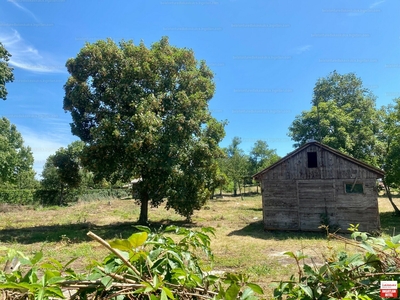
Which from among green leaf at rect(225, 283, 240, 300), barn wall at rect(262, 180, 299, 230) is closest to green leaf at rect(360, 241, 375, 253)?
green leaf at rect(225, 283, 240, 300)

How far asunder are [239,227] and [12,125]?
3732 cm

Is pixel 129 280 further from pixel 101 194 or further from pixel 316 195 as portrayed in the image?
pixel 101 194

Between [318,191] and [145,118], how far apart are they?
972cm

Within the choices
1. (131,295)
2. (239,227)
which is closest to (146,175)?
(239,227)

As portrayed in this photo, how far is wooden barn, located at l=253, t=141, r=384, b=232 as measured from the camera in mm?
13773

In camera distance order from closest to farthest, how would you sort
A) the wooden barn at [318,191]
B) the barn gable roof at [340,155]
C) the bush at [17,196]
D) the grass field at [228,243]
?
the grass field at [228,243] < the barn gable roof at [340,155] < the wooden barn at [318,191] < the bush at [17,196]

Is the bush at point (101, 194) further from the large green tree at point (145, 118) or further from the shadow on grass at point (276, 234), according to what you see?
the shadow on grass at point (276, 234)

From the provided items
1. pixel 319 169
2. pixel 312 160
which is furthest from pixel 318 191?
pixel 312 160

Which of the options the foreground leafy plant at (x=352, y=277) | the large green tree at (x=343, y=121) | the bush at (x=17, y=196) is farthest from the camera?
the bush at (x=17, y=196)

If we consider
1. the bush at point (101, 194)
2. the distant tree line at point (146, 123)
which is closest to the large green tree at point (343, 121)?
the distant tree line at point (146, 123)

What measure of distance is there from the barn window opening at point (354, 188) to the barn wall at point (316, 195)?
165mm

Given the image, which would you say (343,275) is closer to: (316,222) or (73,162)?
(316,222)

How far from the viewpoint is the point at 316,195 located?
14445 mm

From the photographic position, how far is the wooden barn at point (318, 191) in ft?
45.2
